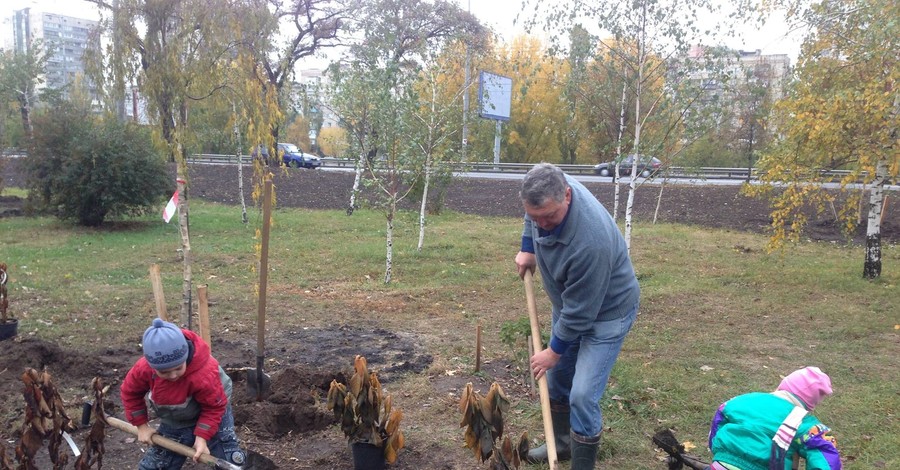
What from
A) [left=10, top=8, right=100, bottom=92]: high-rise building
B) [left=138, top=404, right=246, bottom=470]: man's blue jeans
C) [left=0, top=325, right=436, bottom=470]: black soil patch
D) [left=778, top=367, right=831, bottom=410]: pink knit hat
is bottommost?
[left=0, top=325, right=436, bottom=470]: black soil patch

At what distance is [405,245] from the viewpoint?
12.8 m

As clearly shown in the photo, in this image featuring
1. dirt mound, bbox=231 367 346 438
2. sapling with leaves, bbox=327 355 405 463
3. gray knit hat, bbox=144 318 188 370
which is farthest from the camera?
dirt mound, bbox=231 367 346 438

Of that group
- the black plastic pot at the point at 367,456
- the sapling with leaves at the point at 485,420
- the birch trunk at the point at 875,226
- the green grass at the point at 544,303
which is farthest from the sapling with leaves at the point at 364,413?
the birch trunk at the point at 875,226

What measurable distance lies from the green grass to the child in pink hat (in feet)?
3.92

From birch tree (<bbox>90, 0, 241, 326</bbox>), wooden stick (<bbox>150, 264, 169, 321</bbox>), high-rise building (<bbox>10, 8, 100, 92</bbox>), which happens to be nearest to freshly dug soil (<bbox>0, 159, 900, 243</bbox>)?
high-rise building (<bbox>10, 8, 100, 92</bbox>)

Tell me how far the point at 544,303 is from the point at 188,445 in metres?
5.86

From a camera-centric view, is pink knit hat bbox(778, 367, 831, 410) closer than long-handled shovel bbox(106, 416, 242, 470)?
Yes

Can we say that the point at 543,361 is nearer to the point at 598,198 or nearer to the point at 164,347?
the point at 164,347

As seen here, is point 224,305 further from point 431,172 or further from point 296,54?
point 296,54

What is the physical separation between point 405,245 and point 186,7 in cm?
789

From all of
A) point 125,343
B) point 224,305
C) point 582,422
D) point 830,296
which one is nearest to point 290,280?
point 224,305

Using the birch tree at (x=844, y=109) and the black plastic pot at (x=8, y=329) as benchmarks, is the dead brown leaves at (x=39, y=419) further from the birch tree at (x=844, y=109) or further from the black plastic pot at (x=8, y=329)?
the birch tree at (x=844, y=109)

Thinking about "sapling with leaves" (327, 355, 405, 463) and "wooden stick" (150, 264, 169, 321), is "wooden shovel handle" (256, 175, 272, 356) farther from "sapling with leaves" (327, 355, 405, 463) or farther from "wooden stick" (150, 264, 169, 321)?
"sapling with leaves" (327, 355, 405, 463)

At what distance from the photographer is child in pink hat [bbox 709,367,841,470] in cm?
261
